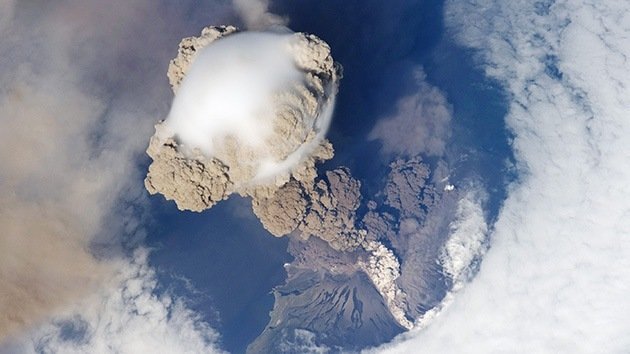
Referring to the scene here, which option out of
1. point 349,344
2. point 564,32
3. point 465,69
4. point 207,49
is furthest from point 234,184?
point 564,32

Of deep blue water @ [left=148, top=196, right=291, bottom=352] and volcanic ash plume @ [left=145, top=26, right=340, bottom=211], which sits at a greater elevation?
volcanic ash plume @ [left=145, top=26, right=340, bottom=211]

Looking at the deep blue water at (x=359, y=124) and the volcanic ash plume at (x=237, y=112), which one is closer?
the volcanic ash plume at (x=237, y=112)

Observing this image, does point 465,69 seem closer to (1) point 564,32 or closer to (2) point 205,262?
(1) point 564,32

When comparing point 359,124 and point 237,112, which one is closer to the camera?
point 237,112

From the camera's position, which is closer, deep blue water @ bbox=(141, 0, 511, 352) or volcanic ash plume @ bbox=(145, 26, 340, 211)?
volcanic ash plume @ bbox=(145, 26, 340, 211)
